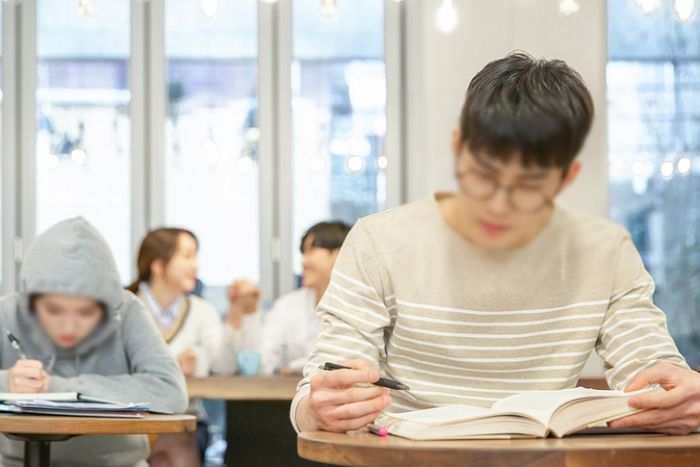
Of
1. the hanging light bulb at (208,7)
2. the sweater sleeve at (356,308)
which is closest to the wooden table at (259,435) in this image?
the hanging light bulb at (208,7)

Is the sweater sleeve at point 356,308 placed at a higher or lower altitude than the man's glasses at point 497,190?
lower

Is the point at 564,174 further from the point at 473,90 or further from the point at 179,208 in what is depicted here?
the point at 179,208

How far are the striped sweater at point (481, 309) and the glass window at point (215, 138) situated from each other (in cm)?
551

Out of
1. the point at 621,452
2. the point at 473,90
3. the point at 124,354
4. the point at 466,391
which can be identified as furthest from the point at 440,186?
the point at 124,354

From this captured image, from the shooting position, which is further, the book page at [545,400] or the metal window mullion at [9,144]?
the metal window mullion at [9,144]

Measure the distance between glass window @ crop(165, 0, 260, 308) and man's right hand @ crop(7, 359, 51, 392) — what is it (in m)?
4.41

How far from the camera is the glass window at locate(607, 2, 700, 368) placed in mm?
7102

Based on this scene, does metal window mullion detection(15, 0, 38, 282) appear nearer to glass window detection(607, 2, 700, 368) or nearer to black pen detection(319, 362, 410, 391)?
glass window detection(607, 2, 700, 368)

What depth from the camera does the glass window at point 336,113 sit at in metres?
7.16

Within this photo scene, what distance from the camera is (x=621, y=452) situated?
132 centimetres

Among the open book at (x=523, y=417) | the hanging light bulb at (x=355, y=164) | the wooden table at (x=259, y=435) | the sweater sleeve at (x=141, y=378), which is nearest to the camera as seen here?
the open book at (x=523, y=417)

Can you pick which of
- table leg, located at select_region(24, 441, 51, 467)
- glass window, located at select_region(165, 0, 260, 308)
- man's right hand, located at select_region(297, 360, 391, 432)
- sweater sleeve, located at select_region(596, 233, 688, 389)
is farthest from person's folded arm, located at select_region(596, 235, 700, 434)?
glass window, located at select_region(165, 0, 260, 308)

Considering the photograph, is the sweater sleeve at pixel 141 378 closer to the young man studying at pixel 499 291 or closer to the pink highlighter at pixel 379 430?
the young man studying at pixel 499 291

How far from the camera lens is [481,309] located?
1511mm
